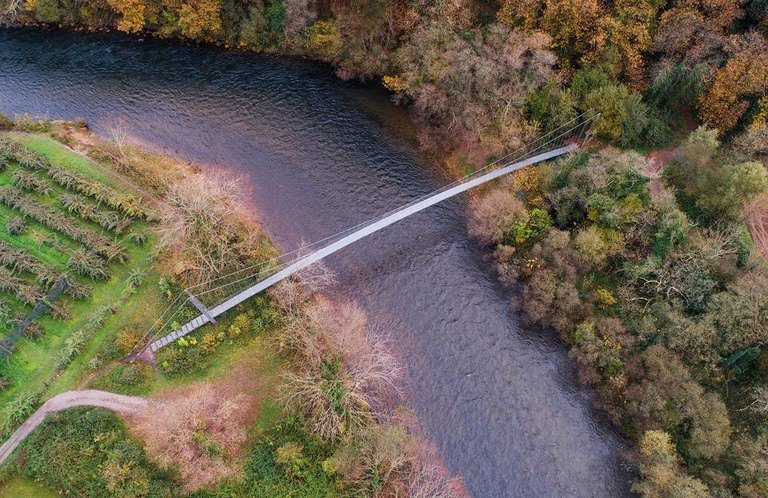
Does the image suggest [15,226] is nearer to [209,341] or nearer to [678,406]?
[209,341]

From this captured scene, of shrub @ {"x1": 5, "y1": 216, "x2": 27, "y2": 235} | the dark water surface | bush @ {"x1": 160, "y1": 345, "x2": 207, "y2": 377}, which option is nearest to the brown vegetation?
bush @ {"x1": 160, "y1": 345, "x2": 207, "y2": 377}

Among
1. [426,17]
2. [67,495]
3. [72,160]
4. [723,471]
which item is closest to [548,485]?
[723,471]

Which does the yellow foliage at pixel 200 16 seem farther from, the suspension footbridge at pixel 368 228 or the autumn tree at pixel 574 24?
the autumn tree at pixel 574 24

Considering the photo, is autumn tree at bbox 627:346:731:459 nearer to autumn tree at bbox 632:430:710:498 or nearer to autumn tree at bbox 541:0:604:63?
autumn tree at bbox 632:430:710:498

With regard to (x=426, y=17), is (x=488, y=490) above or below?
below

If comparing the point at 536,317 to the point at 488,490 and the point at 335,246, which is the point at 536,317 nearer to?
the point at 488,490

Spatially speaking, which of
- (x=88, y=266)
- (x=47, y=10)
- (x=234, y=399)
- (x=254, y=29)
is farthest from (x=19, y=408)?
(x=47, y=10)

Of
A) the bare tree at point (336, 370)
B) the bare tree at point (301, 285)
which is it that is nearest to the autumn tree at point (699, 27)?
the bare tree at point (301, 285)
